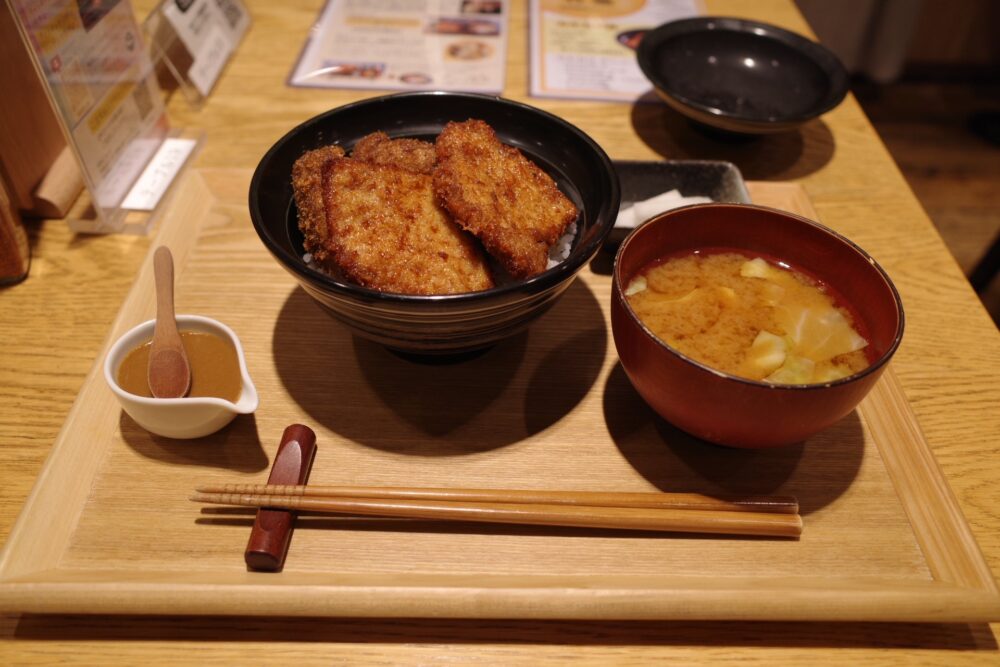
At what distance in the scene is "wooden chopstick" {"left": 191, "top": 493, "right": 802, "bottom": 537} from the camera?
1.08 m

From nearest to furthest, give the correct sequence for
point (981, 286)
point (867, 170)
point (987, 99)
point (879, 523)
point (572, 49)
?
1. point (879, 523)
2. point (867, 170)
3. point (572, 49)
4. point (981, 286)
5. point (987, 99)

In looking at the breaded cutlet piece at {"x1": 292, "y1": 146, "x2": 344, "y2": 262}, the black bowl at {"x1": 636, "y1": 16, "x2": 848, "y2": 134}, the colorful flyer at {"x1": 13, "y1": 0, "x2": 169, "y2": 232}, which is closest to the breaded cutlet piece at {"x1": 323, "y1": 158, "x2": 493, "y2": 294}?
the breaded cutlet piece at {"x1": 292, "y1": 146, "x2": 344, "y2": 262}

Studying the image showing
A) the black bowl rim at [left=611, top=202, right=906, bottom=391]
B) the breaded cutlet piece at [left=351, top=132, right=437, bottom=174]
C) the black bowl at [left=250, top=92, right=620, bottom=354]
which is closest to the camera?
the black bowl rim at [left=611, top=202, right=906, bottom=391]

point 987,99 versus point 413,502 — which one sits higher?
point 413,502

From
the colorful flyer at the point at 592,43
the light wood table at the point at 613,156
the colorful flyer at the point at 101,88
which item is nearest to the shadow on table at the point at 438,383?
the light wood table at the point at 613,156

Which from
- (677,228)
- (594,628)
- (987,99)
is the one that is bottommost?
(987,99)

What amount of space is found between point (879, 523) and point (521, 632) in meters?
0.61

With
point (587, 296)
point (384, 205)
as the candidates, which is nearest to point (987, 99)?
point (587, 296)

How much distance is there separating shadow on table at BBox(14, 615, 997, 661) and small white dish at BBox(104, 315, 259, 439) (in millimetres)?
303

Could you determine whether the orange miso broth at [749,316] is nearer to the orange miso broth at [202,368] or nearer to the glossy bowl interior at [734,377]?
the glossy bowl interior at [734,377]

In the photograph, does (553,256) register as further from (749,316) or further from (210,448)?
(210,448)

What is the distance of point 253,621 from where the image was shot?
1039mm

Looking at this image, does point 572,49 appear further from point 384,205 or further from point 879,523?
point 879,523

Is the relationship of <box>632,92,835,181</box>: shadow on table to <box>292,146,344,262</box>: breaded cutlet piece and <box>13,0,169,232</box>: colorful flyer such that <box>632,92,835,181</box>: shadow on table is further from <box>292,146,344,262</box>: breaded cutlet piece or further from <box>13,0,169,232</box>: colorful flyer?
<box>13,0,169,232</box>: colorful flyer
